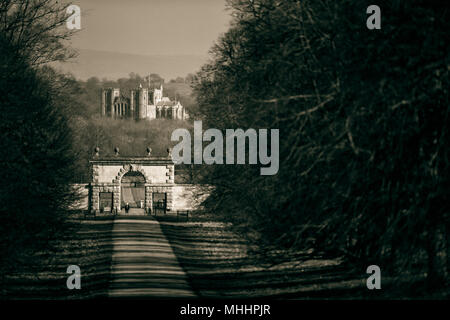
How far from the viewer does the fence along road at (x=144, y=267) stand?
24766mm

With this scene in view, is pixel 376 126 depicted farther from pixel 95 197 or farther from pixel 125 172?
pixel 125 172

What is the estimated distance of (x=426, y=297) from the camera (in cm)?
1853

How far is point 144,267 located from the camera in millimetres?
31641

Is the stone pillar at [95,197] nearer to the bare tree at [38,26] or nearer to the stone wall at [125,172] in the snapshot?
the stone wall at [125,172]

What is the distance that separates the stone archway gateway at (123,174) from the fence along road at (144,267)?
25426 mm

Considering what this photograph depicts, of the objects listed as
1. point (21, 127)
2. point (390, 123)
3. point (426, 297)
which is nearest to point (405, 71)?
point (390, 123)

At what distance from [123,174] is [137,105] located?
78.7 metres

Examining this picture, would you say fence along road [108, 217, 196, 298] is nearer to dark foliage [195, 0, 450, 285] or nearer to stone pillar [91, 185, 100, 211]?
dark foliage [195, 0, 450, 285]

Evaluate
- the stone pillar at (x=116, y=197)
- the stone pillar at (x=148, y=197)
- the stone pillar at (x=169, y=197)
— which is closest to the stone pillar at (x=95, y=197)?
the stone pillar at (x=116, y=197)

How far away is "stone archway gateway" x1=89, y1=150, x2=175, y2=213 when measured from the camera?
7756cm

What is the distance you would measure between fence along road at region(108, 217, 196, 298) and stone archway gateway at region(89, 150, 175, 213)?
25.4 metres

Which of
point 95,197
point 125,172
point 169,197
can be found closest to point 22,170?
point 95,197

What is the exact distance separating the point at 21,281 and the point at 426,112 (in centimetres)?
1690

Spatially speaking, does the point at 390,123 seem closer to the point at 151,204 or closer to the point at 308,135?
the point at 308,135
